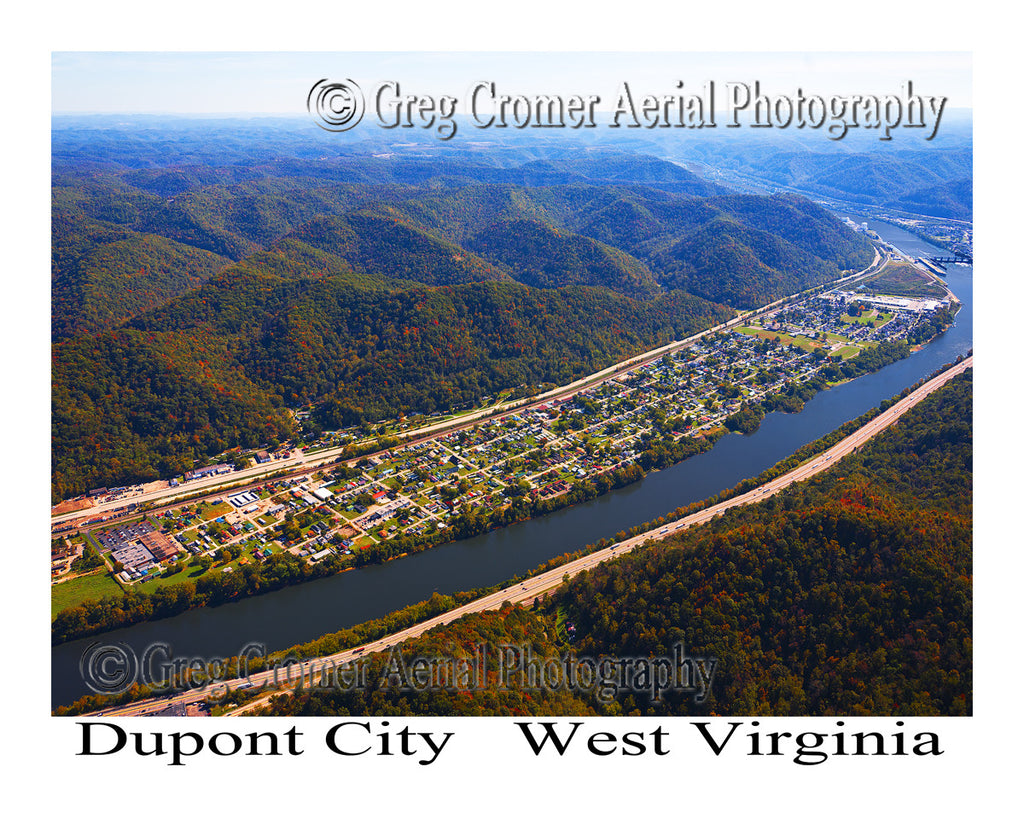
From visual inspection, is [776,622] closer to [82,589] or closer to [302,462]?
[302,462]

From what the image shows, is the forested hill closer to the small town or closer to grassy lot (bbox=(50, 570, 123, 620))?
the small town

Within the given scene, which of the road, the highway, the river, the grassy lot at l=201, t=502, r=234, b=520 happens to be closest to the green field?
the highway

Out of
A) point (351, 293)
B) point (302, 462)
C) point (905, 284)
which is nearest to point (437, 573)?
point (302, 462)

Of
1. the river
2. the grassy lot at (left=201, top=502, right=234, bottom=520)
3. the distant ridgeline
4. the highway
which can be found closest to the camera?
the river

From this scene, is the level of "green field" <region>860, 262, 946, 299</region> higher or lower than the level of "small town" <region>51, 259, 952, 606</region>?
higher

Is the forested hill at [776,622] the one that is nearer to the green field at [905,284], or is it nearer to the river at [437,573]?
the river at [437,573]

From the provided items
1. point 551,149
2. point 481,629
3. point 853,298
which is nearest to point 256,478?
point 481,629

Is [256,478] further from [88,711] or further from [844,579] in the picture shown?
[844,579]

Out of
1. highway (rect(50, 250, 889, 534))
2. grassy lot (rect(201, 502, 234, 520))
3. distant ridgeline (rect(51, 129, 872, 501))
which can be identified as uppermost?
distant ridgeline (rect(51, 129, 872, 501))
